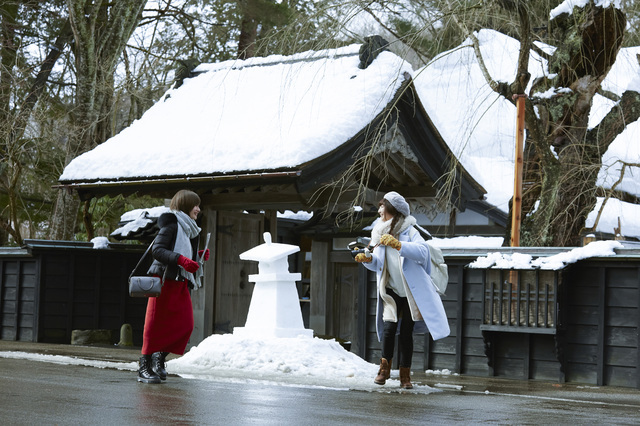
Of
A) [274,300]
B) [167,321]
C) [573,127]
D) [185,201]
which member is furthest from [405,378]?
[573,127]

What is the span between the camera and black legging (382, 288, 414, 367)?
26.6ft

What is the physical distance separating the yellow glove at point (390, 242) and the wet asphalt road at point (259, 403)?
1255 millimetres

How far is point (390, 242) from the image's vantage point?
25.7 feet

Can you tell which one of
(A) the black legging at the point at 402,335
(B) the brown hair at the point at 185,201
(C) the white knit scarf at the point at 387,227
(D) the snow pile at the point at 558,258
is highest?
(B) the brown hair at the point at 185,201

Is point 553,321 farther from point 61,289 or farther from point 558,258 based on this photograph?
point 61,289

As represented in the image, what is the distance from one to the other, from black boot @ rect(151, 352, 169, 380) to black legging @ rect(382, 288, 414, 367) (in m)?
1.96

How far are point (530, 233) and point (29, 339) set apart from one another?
28.6ft

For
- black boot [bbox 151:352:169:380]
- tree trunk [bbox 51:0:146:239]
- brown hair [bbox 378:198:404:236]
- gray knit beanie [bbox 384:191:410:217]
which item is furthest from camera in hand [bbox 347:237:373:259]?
tree trunk [bbox 51:0:146:239]

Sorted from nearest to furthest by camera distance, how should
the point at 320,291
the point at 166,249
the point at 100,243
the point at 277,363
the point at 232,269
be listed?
the point at 166,249, the point at 277,363, the point at 232,269, the point at 100,243, the point at 320,291

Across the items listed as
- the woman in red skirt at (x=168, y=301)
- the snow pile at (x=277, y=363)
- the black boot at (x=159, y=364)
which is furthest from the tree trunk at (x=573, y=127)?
the black boot at (x=159, y=364)

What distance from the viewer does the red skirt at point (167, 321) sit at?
7.76 m

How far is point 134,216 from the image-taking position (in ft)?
52.9

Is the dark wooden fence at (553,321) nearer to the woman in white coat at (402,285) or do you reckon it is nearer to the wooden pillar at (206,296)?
the woman in white coat at (402,285)

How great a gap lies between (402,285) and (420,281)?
18 centimetres
